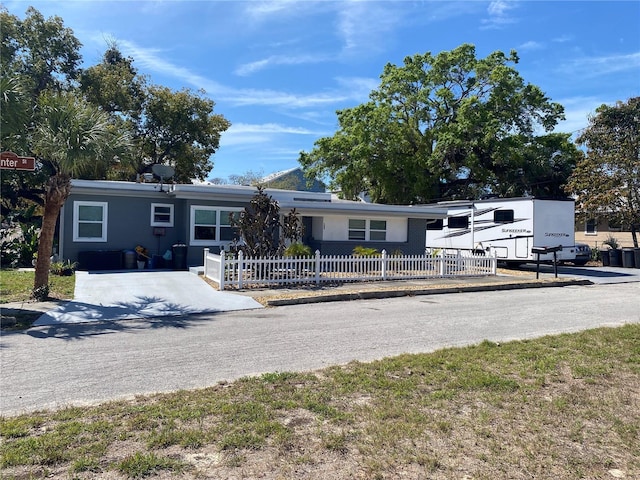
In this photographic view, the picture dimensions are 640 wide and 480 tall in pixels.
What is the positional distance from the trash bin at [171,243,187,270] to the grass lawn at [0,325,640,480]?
1282 centimetres

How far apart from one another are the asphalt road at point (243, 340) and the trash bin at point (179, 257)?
7987mm

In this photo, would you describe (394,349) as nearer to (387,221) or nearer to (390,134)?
(387,221)

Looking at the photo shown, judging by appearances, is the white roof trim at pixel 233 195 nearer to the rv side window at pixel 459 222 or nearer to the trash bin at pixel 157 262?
the trash bin at pixel 157 262

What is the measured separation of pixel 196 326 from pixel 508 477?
6283 millimetres

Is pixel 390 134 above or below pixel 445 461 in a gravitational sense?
above

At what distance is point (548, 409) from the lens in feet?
14.5

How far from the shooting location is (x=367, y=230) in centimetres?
1994

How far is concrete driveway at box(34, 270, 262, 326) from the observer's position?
9.38 metres

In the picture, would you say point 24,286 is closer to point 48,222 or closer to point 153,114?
point 48,222

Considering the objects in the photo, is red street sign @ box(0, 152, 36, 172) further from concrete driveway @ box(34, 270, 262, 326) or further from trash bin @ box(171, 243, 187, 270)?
trash bin @ box(171, 243, 187, 270)

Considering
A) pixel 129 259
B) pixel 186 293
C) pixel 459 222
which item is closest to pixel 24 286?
pixel 186 293

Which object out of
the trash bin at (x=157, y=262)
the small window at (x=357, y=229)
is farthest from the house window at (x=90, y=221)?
the small window at (x=357, y=229)

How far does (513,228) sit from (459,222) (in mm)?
3136

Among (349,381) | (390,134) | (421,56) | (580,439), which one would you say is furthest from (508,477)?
(421,56)
